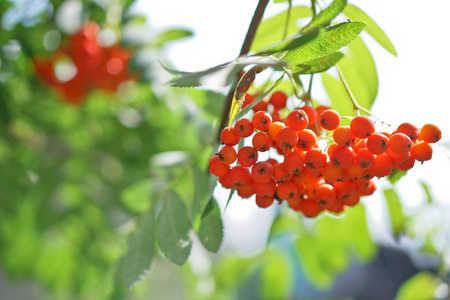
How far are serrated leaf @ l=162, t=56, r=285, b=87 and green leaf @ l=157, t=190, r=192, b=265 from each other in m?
0.32

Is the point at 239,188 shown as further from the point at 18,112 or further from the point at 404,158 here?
the point at 18,112

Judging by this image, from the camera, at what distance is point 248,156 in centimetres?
68

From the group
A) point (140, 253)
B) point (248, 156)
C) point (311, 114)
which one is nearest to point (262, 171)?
point (248, 156)

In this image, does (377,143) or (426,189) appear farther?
(426,189)

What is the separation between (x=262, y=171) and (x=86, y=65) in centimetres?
126

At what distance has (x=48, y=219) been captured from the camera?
171 centimetres

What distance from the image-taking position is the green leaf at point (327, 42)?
0.61 meters

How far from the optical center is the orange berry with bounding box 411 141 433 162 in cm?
67

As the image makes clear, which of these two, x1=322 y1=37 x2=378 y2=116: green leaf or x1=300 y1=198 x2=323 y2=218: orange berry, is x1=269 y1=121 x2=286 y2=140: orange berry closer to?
x1=300 y1=198 x2=323 y2=218: orange berry

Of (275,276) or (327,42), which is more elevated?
(327,42)

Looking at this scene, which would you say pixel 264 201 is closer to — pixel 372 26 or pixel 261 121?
pixel 261 121

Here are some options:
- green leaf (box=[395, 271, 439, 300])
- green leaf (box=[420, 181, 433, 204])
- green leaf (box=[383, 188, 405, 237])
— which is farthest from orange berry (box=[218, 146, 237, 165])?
green leaf (box=[395, 271, 439, 300])

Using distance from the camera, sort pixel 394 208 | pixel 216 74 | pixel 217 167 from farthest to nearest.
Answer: pixel 394 208
pixel 217 167
pixel 216 74

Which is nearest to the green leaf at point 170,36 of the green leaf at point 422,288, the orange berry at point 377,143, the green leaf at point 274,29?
the green leaf at point 274,29
